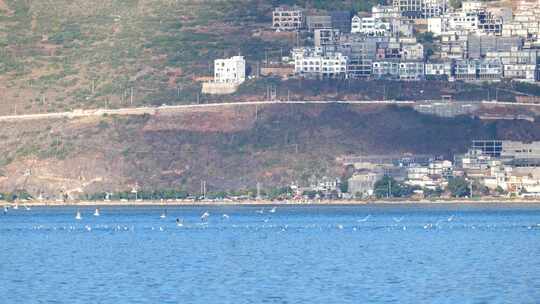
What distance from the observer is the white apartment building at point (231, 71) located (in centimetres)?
16725

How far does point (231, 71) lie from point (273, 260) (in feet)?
310

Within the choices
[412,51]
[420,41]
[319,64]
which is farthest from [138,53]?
[420,41]

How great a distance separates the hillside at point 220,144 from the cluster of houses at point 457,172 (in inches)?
75.2

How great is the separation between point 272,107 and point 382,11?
121 feet

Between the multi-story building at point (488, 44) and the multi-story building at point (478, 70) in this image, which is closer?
the multi-story building at point (478, 70)

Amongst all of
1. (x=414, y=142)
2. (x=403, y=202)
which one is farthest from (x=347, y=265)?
(x=414, y=142)

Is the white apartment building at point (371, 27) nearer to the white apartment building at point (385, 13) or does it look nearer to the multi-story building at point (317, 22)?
the white apartment building at point (385, 13)

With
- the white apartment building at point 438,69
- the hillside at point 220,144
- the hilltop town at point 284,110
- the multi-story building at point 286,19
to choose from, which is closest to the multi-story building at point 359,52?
the hilltop town at point 284,110

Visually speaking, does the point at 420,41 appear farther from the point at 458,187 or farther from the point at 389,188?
the point at 389,188

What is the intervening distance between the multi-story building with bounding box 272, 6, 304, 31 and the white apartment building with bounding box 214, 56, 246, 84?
17089mm

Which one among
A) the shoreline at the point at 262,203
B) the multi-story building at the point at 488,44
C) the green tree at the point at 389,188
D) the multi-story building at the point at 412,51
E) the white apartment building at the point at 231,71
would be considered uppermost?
the multi-story building at the point at 488,44

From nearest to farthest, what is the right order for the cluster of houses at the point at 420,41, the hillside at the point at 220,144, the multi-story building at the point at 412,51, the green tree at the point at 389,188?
the green tree at the point at 389,188 < the hillside at the point at 220,144 < the cluster of houses at the point at 420,41 < the multi-story building at the point at 412,51

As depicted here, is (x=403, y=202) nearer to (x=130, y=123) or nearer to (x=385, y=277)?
(x=130, y=123)

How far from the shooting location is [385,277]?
65.3 m
